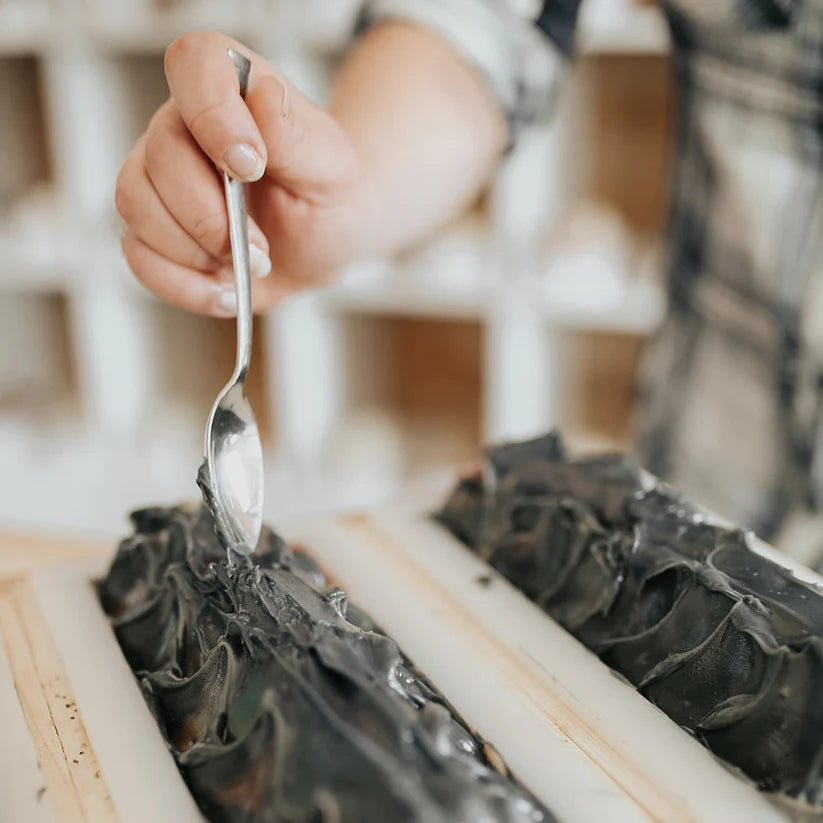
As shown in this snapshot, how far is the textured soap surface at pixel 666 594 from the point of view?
1.40ft

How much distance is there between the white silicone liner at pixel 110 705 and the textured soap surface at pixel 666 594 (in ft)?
0.73

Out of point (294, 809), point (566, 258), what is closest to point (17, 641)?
point (294, 809)

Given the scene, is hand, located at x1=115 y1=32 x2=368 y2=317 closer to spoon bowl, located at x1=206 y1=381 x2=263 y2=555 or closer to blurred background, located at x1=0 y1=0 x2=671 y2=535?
spoon bowl, located at x1=206 y1=381 x2=263 y2=555

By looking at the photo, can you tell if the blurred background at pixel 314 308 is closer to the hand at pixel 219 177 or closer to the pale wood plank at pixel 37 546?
the pale wood plank at pixel 37 546

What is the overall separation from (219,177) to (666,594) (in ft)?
1.06

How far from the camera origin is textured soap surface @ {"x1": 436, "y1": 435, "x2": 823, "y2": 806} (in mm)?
426

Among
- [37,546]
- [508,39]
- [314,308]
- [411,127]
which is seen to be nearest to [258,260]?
[411,127]

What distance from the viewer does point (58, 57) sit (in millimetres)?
1335

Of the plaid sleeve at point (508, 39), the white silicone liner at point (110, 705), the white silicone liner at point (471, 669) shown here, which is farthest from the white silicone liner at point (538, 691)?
the plaid sleeve at point (508, 39)

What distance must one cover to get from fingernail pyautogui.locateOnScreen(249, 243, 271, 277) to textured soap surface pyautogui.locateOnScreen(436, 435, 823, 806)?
0.21m

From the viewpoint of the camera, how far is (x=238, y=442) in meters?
0.53

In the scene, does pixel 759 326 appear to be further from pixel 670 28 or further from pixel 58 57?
pixel 58 57

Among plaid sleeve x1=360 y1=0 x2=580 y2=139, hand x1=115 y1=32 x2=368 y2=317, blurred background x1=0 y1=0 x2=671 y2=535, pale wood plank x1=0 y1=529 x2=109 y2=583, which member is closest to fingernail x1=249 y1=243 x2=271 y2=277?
hand x1=115 y1=32 x2=368 y2=317

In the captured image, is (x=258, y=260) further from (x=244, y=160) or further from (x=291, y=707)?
(x=291, y=707)
